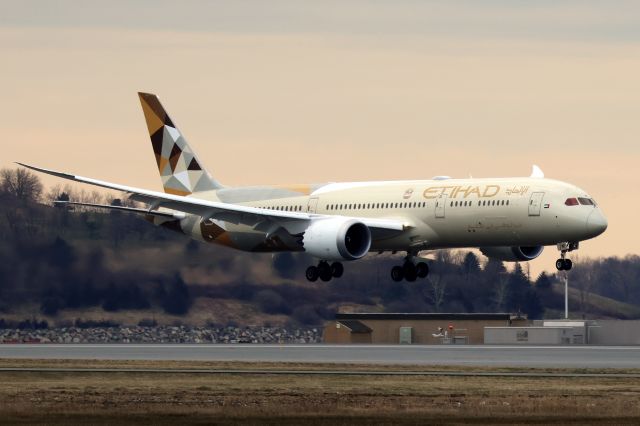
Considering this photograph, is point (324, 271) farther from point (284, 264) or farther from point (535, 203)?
point (284, 264)

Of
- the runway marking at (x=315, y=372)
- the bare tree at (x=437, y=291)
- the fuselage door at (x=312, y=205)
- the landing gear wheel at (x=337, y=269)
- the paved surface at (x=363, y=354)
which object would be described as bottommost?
the runway marking at (x=315, y=372)

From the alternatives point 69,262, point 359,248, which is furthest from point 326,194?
point 69,262

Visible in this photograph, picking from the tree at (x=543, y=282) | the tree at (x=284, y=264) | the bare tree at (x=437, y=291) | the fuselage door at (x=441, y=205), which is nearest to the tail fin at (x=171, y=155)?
the tree at (x=284, y=264)

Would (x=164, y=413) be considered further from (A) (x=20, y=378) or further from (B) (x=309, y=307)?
(B) (x=309, y=307)

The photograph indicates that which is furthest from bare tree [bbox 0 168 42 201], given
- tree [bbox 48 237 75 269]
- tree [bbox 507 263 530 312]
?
tree [bbox 507 263 530 312]

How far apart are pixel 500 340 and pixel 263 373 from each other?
5427 cm

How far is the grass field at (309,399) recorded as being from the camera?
→ 155 ft

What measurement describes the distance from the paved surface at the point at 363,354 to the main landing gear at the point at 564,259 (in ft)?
14.8

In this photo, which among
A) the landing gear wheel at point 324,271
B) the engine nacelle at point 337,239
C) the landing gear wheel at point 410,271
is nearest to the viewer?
the engine nacelle at point 337,239

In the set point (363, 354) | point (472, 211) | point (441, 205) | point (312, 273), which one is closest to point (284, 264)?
point (312, 273)

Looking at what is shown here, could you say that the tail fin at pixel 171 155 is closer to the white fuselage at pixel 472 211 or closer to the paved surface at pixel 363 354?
the paved surface at pixel 363 354

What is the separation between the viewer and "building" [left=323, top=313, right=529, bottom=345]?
412 ft

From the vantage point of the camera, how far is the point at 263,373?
6500 centimetres

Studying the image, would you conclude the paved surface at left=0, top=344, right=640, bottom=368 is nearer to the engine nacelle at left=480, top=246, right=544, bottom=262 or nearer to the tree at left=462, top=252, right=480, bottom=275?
the engine nacelle at left=480, top=246, right=544, bottom=262
